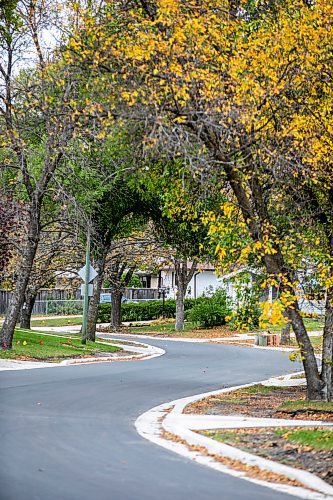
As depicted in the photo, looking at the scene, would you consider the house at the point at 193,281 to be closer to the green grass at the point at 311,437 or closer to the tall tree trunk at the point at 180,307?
the tall tree trunk at the point at 180,307

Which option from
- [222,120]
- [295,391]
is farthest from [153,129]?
[295,391]

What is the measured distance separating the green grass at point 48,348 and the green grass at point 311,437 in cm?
1446

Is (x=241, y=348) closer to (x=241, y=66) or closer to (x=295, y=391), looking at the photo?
(x=295, y=391)

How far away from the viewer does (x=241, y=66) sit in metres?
13.7

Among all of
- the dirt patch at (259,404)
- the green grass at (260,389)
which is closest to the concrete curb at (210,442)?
the dirt patch at (259,404)

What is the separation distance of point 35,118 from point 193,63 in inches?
447

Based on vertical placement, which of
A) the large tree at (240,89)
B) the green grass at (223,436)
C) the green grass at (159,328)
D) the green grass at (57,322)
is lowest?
the green grass at (223,436)

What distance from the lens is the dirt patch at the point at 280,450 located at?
9.01 metres

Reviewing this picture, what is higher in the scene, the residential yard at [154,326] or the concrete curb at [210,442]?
the residential yard at [154,326]

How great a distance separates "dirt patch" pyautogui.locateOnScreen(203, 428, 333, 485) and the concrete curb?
0.69ft

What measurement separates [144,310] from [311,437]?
47008 mm

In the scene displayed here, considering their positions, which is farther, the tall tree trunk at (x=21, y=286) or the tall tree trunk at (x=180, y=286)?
the tall tree trunk at (x=180, y=286)

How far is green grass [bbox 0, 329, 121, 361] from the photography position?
2597cm

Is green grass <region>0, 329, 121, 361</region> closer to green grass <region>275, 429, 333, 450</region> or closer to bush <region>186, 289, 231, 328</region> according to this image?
green grass <region>275, 429, 333, 450</region>
